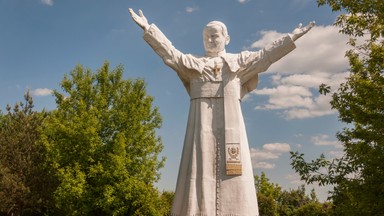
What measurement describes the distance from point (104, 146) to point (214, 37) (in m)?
15.3

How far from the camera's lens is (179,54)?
7.59m

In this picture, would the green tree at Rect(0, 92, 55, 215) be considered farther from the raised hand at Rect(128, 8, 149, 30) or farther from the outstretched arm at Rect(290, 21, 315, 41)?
the outstretched arm at Rect(290, 21, 315, 41)

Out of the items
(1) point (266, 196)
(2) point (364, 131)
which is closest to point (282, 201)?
(1) point (266, 196)

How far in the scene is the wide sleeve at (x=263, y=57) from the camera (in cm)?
735

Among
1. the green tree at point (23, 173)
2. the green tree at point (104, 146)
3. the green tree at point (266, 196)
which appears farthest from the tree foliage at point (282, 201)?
the green tree at point (23, 173)

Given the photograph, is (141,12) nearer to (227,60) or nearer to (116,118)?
(227,60)

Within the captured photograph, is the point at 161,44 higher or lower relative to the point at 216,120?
higher

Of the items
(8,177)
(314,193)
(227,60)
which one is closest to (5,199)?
(8,177)

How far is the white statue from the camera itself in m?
6.93

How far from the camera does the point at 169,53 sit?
24.8 feet

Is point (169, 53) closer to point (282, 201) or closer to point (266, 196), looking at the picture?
point (266, 196)

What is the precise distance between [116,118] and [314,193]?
23693 millimetres

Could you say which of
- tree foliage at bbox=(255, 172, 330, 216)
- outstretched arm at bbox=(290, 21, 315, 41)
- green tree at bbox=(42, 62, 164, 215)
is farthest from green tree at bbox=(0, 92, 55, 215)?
outstretched arm at bbox=(290, 21, 315, 41)

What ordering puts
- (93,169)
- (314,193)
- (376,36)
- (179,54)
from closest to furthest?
(179,54), (376,36), (93,169), (314,193)
